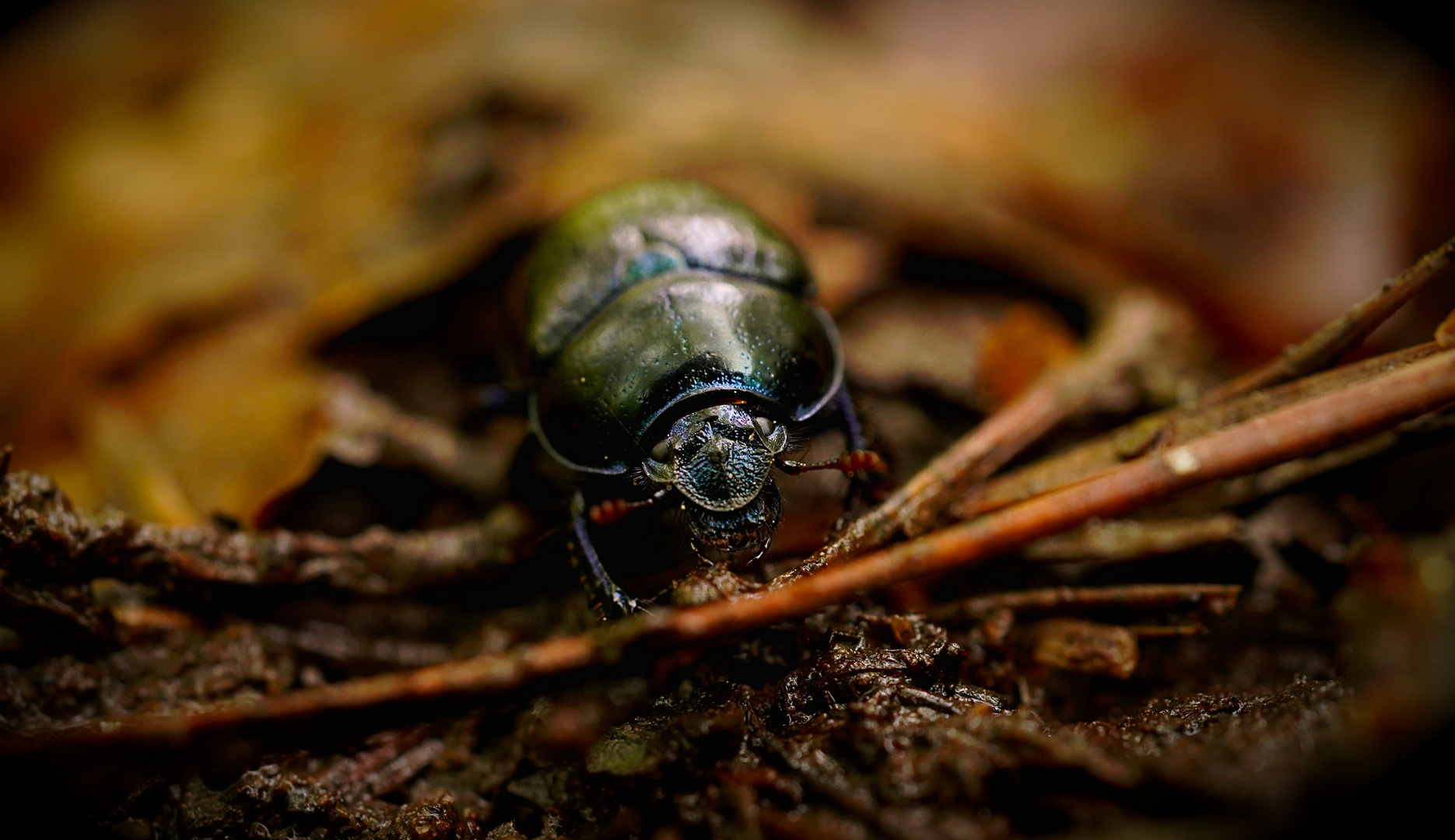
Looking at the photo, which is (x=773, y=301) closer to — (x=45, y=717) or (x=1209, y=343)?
(x=1209, y=343)

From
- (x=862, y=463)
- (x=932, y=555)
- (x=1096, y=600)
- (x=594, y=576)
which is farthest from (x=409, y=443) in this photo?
(x=1096, y=600)

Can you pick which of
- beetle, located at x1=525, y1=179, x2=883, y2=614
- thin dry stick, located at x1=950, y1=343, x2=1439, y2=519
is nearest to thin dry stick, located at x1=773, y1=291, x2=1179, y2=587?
thin dry stick, located at x1=950, y1=343, x2=1439, y2=519

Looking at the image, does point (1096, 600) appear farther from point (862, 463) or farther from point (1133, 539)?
point (862, 463)

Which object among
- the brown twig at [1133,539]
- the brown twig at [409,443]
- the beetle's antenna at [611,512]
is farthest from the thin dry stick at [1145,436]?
the brown twig at [409,443]

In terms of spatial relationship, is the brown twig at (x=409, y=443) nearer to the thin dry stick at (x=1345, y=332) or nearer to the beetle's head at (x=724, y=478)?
the beetle's head at (x=724, y=478)

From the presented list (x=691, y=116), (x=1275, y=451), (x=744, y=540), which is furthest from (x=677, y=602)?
(x=691, y=116)

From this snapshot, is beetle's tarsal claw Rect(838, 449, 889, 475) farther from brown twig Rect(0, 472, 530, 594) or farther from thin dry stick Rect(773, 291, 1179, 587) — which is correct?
brown twig Rect(0, 472, 530, 594)
